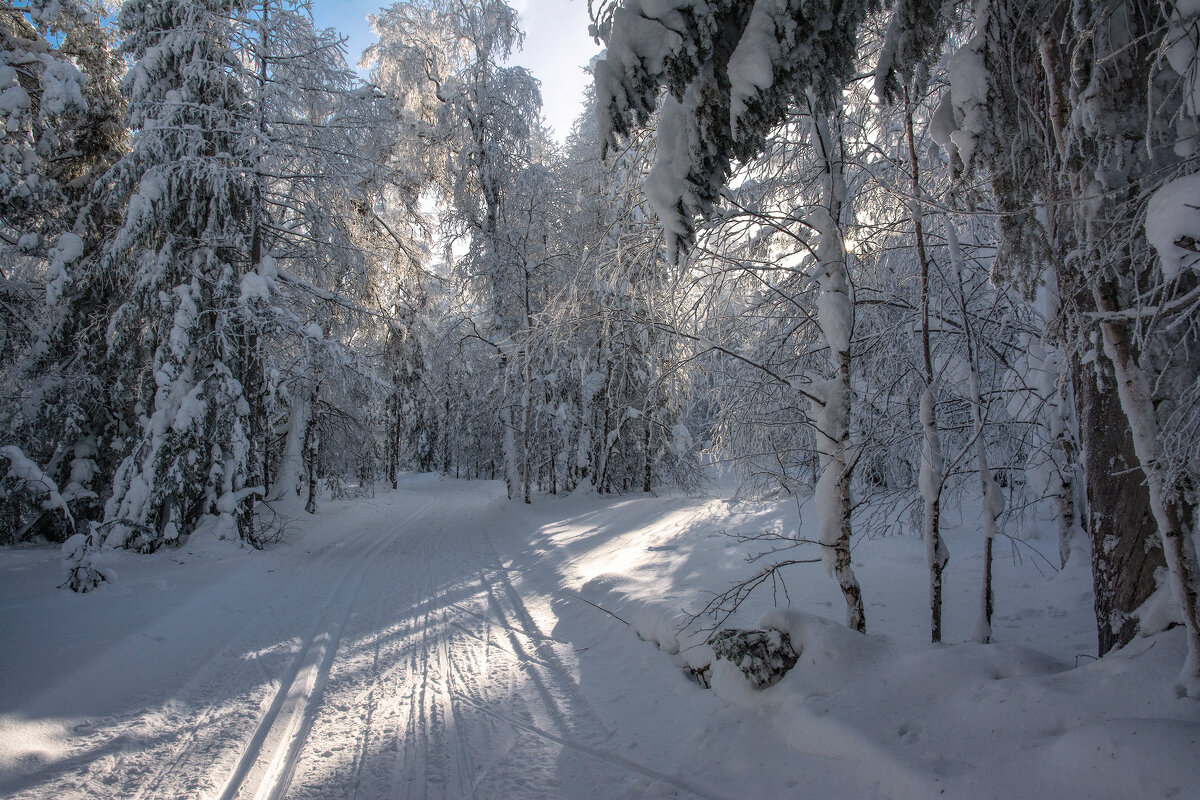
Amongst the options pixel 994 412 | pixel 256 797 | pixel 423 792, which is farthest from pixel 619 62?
pixel 994 412

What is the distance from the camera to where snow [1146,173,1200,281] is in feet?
6.30

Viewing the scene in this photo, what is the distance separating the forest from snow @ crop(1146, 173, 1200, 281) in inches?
0.4

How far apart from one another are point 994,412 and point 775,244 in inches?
107

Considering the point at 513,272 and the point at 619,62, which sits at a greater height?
the point at 513,272

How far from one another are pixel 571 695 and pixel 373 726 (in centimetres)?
145

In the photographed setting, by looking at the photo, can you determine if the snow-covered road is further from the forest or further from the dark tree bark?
the dark tree bark

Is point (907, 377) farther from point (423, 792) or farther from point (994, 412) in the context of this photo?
point (423, 792)

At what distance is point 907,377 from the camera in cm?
537

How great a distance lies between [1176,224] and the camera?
1.96m

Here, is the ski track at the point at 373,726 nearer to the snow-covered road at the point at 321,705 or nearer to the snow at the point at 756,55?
the snow-covered road at the point at 321,705

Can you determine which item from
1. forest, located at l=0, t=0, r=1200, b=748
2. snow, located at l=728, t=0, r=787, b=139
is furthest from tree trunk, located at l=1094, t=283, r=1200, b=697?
snow, located at l=728, t=0, r=787, b=139

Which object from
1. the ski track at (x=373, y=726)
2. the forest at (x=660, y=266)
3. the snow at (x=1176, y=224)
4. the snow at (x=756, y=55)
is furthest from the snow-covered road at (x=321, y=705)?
the snow at (x=756, y=55)

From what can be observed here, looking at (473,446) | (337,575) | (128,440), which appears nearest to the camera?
(337,575)

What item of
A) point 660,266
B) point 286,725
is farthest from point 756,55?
point 286,725
